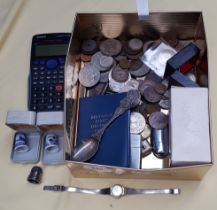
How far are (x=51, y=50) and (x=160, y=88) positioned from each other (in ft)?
0.72

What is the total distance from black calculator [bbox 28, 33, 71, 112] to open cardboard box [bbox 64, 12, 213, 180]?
0.03 metres

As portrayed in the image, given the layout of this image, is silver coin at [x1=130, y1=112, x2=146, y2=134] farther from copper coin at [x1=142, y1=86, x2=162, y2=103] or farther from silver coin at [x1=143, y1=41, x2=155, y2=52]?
silver coin at [x1=143, y1=41, x2=155, y2=52]

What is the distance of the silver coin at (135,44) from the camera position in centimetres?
69

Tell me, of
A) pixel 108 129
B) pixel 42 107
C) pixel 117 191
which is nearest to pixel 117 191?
pixel 117 191

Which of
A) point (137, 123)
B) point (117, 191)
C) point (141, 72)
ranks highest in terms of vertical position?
point (141, 72)

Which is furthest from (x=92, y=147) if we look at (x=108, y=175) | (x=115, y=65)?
(x=115, y=65)

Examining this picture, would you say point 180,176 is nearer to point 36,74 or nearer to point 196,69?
point 196,69

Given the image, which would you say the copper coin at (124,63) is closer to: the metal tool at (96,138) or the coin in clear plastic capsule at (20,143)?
the metal tool at (96,138)

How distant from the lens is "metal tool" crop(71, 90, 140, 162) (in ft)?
1.90

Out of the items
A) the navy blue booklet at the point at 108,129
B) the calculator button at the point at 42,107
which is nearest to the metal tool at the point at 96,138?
the navy blue booklet at the point at 108,129

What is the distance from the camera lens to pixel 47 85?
0.68 m

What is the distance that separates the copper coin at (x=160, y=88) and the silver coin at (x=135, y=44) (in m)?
0.08

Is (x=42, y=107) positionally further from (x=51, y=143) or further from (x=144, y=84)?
(x=144, y=84)

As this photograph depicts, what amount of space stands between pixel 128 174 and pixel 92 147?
0.07 m
